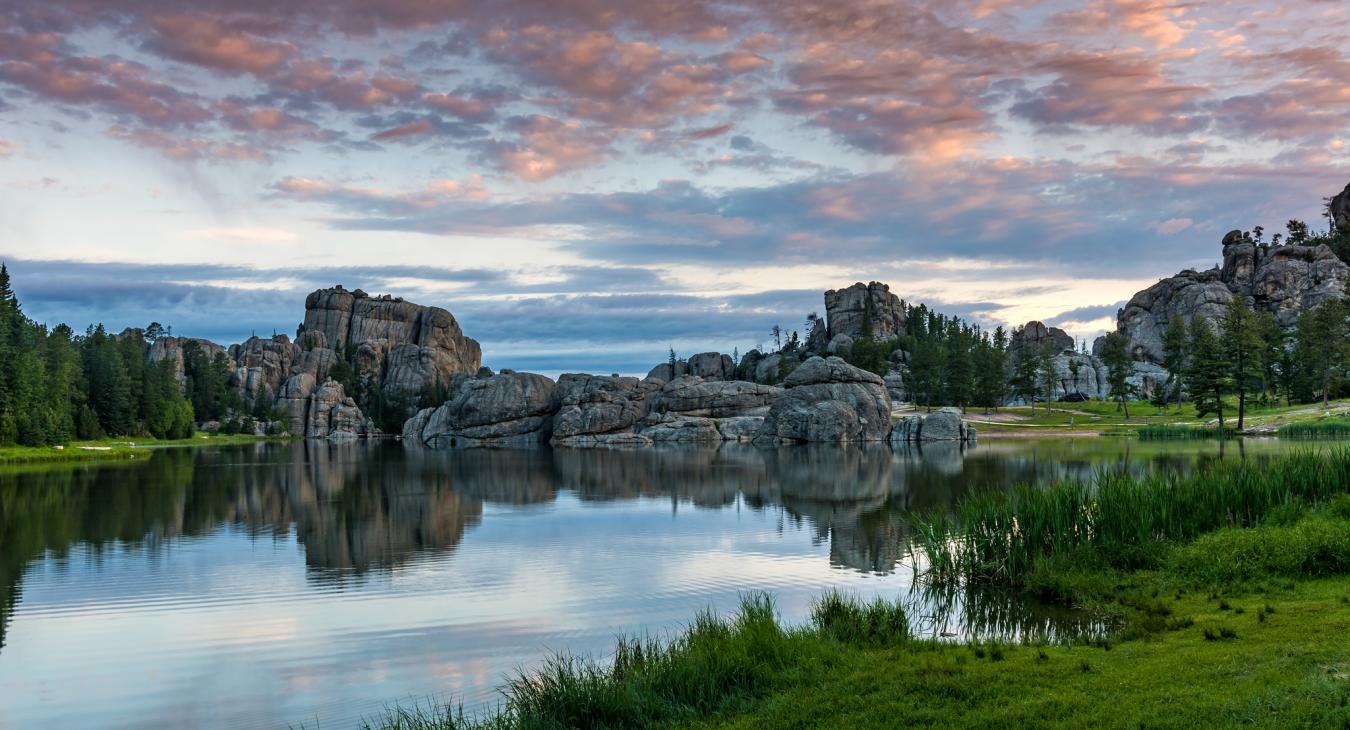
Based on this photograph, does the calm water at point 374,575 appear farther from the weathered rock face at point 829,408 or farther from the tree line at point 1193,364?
the weathered rock face at point 829,408

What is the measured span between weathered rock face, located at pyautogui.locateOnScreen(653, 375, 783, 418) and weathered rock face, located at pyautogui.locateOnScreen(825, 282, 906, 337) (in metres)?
56.2

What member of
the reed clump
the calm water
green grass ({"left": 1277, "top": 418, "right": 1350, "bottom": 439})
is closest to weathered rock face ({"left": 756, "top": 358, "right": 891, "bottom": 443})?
green grass ({"left": 1277, "top": 418, "right": 1350, "bottom": 439})

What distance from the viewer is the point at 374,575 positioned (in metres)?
28.2

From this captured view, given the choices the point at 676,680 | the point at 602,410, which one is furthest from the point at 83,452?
the point at 676,680

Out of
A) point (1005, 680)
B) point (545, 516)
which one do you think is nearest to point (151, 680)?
point (1005, 680)

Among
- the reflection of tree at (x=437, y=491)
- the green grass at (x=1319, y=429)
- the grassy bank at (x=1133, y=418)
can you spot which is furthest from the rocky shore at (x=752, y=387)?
the green grass at (x=1319, y=429)

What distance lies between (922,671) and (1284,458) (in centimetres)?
2078

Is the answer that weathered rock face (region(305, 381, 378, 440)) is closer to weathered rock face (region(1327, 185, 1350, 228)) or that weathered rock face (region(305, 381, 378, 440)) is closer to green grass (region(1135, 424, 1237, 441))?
green grass (region(1135, 424, 1237, 441))

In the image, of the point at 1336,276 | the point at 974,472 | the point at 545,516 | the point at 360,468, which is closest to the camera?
the point at 545,516

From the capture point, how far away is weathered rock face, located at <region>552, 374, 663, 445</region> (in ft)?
432

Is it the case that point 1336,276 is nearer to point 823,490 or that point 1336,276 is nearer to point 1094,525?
point 823,490

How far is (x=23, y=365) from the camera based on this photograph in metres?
94.2

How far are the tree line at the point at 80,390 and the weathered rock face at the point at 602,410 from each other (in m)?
57.3

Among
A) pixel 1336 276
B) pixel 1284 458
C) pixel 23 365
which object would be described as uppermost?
pixel 1336 276
